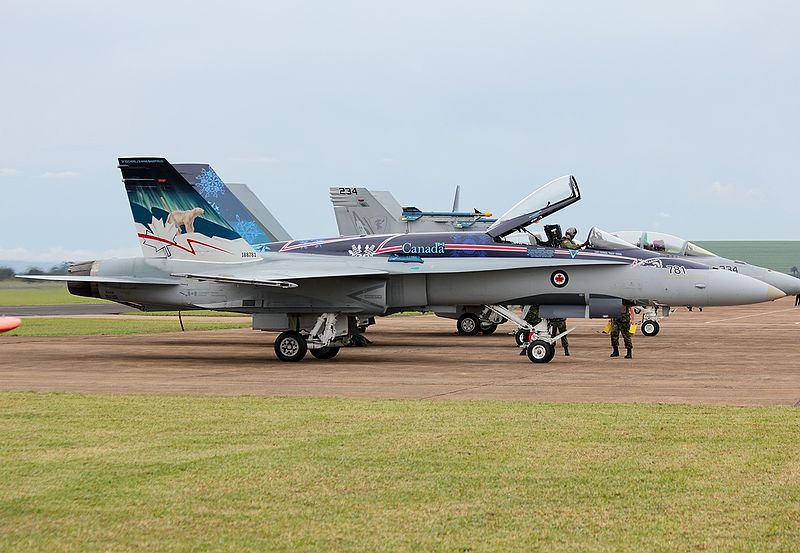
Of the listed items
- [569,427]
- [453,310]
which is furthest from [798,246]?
[569,427]

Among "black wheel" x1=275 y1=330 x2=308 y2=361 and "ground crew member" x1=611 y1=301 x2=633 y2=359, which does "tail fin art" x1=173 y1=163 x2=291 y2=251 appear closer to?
"black wheel" x1=275 y1=330 x2=308 y2=361

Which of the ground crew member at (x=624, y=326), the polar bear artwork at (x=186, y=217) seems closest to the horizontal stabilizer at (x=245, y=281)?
the polar bear artwork at (x=186, y=217)

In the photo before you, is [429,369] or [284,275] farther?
[284,275]

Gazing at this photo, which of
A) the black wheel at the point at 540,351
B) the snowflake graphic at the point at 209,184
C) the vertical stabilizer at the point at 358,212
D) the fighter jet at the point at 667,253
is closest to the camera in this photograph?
the black wheel at the point at 540,351

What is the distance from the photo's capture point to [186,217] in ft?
66.9

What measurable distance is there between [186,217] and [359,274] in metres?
3.78

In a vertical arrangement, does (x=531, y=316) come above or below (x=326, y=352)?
above

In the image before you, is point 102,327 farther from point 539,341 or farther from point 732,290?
point 732,290

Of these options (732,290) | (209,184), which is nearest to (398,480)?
(732,290)

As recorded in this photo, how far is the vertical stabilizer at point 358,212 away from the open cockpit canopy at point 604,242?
18.4m

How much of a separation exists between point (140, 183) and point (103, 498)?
14.5 meters

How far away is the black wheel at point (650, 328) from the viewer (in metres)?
27.9

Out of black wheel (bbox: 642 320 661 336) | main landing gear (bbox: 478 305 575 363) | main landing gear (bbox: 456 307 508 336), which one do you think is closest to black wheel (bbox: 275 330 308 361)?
main landing gear (bbox: 478 305 575 363)

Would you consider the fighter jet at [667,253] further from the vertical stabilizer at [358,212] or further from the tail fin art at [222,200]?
the vertical stabilizer at [358,212]
